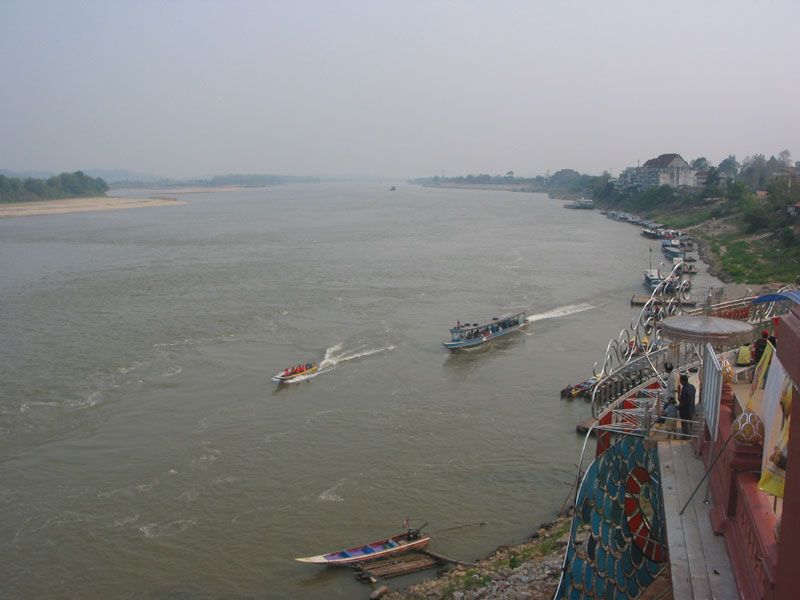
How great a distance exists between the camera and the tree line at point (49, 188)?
126625 mm

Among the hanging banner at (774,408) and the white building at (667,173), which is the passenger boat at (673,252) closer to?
the hanging banner at (774,408)

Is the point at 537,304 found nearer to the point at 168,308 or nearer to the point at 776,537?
the point at 168,308

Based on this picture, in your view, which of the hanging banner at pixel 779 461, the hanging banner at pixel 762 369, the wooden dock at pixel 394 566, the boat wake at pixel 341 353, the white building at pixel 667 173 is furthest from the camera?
the white building at pixel 667 173

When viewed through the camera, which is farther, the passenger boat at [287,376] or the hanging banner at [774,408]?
the passenger boat at [287,376]

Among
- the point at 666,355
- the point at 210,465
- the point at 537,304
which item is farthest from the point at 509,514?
the point at 537,304

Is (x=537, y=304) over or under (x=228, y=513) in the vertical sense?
over

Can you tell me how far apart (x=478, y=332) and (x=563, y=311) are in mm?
7225

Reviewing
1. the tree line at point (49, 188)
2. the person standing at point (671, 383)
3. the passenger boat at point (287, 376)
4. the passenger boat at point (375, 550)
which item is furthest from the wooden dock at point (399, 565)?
the tree line at point (49, 188)

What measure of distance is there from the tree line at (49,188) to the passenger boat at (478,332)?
402 feet

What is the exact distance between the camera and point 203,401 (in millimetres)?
20500

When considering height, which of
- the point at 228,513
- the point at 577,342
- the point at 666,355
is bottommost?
the point at 228,513

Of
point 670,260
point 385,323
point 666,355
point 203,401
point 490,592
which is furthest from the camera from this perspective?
point 670,260

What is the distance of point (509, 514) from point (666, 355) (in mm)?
4735

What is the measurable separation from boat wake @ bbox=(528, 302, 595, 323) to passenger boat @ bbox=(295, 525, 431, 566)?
17820 mm
